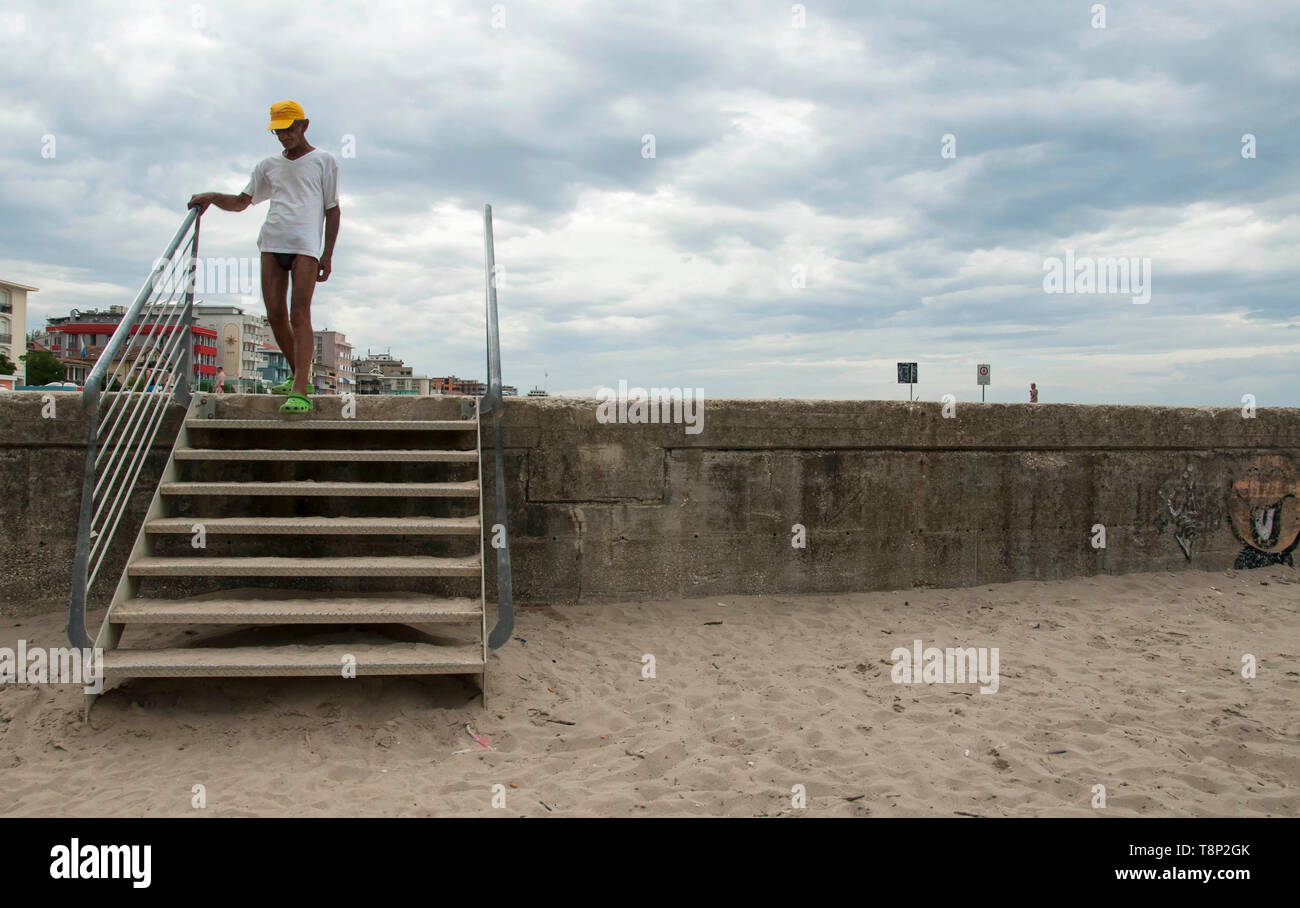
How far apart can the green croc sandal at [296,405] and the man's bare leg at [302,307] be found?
0.30 feet

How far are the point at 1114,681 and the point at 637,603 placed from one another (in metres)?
2.68

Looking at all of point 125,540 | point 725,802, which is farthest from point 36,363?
point 725,802

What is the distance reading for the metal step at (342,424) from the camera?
15.2 feet

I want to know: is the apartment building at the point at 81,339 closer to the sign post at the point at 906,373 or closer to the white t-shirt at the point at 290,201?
the sign post at the point at 906,373

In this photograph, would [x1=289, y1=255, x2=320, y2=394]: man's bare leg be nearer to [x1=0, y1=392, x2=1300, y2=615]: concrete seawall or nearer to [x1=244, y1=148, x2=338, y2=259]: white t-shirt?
[x1=244, y1=148, x2=338, y2=259]: white t-shirt

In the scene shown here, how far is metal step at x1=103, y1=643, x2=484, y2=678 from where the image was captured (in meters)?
3.57

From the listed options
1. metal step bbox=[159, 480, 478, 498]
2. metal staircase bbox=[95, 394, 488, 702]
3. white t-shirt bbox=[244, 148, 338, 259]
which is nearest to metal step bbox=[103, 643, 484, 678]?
metal staircase bbox=[95, 394, 488, 702]

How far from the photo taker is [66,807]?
116 inches

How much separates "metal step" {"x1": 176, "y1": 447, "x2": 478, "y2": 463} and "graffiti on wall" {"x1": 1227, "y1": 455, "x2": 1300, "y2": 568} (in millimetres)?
5804

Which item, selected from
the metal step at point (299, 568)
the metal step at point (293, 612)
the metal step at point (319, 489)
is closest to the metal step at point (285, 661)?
the metal step at point (293, 612)

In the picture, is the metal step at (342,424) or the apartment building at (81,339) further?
the apartment building at (81,339)

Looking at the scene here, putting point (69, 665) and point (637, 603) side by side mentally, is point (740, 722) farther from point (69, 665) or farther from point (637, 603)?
point (69, 665)

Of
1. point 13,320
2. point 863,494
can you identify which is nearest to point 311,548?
point 863,494

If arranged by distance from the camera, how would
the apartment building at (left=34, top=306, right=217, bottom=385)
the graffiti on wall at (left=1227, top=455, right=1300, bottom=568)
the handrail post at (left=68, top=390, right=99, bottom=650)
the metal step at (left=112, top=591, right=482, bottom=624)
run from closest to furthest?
the handrail post at (left=68, top=390, right=99, bottom=650), the metal step at (left=112, top=591, right=482, bottom=624), the graffiti on wall at (left=1227, top=455, right=1300, bottom=568), the apartment building at (left=34, top=306, right=217, bottom=385)
